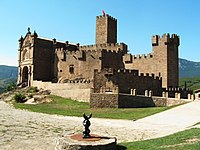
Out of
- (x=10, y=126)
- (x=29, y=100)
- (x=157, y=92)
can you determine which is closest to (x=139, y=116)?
(x=10, y=126)

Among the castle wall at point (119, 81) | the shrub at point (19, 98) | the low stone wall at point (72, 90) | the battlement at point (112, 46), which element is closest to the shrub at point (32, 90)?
the low stone wall at point (72, 90)

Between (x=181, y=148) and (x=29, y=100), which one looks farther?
(x=29, y=100)

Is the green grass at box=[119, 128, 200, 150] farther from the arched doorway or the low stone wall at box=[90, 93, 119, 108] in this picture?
the arched doorway

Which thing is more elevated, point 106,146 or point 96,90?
point 96,90

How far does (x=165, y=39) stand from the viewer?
149 ft

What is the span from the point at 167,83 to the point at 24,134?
1225 inches

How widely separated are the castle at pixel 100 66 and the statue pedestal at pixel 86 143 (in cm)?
1877

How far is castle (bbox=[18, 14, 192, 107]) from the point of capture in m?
38.0

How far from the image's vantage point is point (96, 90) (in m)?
37.5

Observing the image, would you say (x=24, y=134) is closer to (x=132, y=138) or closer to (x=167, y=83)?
(x=132, y=138)

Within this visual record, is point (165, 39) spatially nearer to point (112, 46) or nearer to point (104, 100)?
point (112, 46)

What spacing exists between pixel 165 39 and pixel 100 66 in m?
12.4

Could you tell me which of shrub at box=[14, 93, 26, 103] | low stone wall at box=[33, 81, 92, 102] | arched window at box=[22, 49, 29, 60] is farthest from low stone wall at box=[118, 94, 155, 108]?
arched window at box=[22, 49, 29, 60]

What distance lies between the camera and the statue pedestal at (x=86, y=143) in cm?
1242
